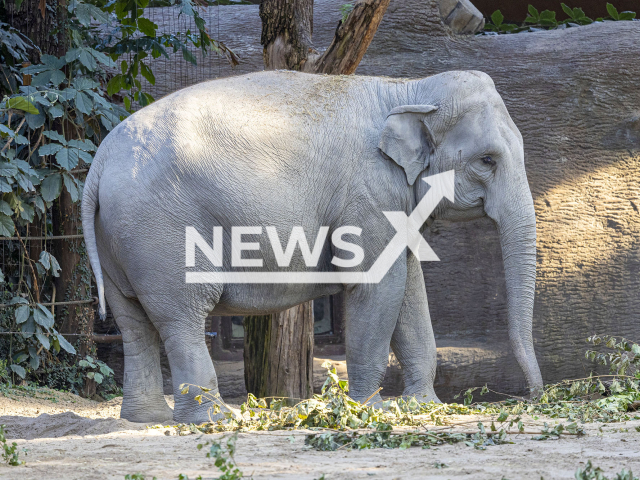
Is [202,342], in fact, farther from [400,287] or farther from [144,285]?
[400,287]

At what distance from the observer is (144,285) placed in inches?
175

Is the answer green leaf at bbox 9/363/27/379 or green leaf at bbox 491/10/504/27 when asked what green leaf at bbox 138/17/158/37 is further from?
green leaf at bbox 491/10/504/27

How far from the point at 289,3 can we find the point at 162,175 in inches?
88.1

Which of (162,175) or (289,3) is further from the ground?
(289,3)

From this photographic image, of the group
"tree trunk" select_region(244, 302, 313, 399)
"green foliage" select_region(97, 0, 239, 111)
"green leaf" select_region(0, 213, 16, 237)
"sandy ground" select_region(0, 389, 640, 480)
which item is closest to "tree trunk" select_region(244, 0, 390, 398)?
"tree trunk" select_region(244, 302, 313, 399)

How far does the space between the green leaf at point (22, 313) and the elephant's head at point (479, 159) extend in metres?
3.22

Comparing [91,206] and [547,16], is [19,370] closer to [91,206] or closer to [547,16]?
[91,206]

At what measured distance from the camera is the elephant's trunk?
4.77m

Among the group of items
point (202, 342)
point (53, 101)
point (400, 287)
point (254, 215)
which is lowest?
point (202, 342)

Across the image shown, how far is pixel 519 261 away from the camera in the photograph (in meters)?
4.82

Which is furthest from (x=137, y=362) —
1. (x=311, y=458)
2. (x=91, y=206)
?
(x=311, y=458)

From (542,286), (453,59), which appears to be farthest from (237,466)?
(453,59)

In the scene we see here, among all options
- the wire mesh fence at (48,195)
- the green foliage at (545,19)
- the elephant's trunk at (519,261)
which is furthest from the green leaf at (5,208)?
the green foliage at (545,19)

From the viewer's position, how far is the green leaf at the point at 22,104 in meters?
5.98
